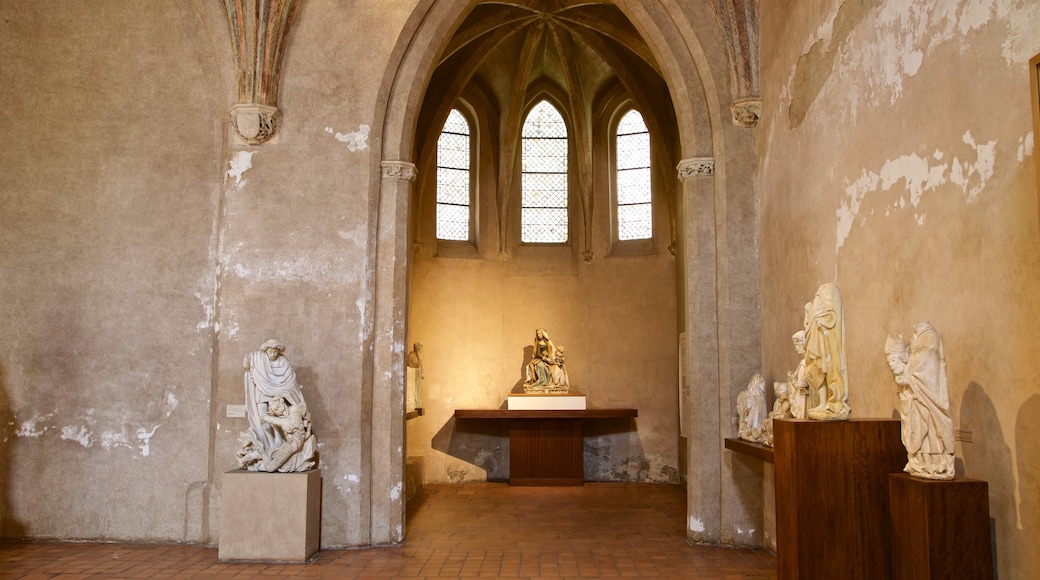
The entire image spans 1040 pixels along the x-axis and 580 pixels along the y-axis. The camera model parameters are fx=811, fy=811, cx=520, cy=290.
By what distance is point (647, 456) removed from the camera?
13.5 m

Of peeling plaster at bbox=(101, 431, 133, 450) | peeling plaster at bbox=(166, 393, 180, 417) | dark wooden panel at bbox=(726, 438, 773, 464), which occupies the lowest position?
peeling plaster at bbox=(101, 431, 133, 450)

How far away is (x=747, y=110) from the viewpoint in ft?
27.7

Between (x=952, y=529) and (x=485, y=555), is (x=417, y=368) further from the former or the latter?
(x=952, y=529)

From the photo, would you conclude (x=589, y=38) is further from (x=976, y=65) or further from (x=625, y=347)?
(x=976, y=65)

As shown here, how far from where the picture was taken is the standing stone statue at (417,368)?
12.2 meters

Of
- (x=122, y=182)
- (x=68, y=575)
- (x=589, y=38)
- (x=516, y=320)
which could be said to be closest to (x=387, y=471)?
(x=68, y=575)

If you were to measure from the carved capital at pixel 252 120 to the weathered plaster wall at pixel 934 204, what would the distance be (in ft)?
17.1

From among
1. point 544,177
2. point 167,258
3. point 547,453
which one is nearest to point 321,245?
point 167,258

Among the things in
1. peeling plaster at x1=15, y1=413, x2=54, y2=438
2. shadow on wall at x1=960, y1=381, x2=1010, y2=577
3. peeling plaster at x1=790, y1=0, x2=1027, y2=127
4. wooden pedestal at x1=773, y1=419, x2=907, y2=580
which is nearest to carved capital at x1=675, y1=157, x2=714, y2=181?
peeling plaster at x1=790, y1=0, x2=1027, y2=127

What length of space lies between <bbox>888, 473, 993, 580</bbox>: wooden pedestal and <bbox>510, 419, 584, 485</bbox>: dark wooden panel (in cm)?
866

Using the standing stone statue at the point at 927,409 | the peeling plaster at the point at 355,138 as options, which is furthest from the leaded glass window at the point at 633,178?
the standing stone statue at the point at 927,409

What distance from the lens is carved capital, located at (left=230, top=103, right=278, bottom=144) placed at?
8.34 meters

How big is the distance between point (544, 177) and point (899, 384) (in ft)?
35.0

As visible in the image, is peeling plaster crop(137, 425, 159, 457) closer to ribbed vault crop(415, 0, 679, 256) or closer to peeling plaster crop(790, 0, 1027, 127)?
ribbed vault crop(415, 0, 679, 256)
